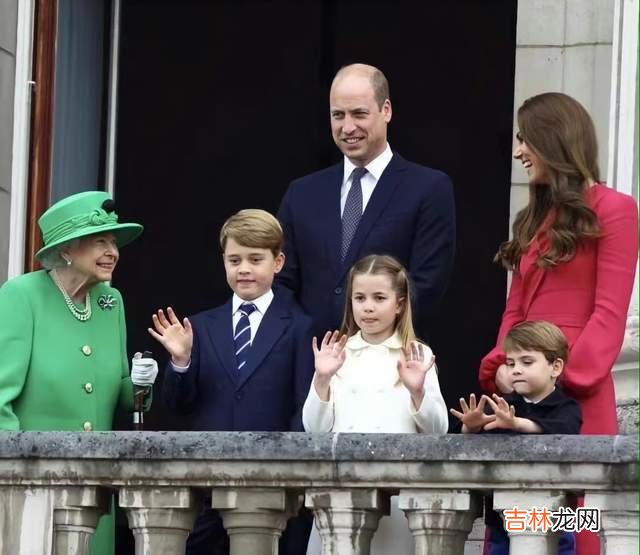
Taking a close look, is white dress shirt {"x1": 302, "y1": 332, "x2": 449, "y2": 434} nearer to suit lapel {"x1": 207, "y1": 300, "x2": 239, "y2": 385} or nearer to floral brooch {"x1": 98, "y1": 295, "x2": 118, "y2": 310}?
suit lapel {"x1": 207, "y1": 300, "x2": 239, "y2": 385}

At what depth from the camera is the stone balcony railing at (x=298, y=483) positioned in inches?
292

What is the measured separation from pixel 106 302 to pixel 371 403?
1147 mm

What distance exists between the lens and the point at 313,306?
28.7 feet

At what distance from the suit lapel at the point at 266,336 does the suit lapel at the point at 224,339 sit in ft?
0.13

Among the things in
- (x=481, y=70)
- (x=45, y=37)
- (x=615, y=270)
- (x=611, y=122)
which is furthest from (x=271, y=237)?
(x=481, y=70)

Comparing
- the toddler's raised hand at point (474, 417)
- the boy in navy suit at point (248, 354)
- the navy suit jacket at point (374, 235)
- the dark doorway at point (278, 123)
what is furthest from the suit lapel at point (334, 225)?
the dark doorway at point (278, 123)

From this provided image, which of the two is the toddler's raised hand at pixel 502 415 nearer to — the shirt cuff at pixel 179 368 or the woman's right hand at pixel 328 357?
the woman's right hand at pixel 328 357

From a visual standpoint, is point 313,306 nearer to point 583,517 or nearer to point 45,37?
point 583,517

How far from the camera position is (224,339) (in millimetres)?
8547

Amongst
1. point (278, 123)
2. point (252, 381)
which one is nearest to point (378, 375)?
point (252, 381)

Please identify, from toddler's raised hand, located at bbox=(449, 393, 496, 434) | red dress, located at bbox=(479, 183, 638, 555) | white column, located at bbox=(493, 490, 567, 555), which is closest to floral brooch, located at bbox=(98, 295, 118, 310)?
red dress, located at bbox=(479, 183, 638, 555)

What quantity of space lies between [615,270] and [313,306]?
117cm

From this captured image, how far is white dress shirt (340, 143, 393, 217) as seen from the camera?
8.87 m

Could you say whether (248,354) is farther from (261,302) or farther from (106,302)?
(106,302)
